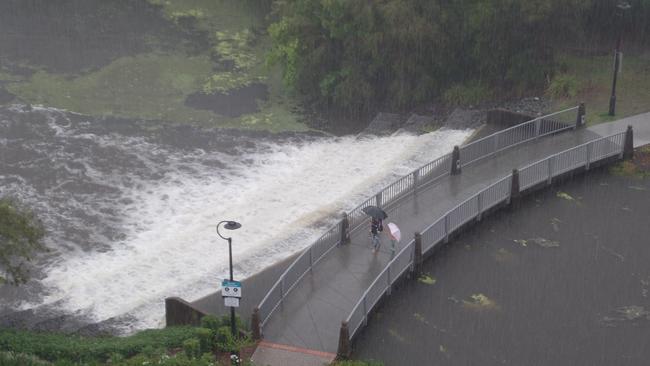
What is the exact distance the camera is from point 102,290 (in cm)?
3111

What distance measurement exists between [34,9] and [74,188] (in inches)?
1174

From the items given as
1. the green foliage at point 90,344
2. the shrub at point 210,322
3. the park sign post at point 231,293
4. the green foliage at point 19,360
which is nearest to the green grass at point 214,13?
the green foliage at point 90,344

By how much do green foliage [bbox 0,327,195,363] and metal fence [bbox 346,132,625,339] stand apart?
5131 millimetres

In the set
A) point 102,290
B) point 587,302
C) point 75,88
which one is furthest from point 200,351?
point 75,88

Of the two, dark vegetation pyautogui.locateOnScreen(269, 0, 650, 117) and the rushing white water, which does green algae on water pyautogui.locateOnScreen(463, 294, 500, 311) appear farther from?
dark vegetation pyautogui.locateOnScreen(269, 0, 650, 117)

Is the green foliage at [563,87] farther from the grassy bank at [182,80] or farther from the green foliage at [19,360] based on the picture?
the green foliage at [19,360]

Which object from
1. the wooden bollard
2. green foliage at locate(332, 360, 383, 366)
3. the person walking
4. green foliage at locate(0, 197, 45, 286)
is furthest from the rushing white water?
green foliage at locate(332, 360, 383, 366)

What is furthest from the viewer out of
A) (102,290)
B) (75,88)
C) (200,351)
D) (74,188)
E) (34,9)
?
(34,9)

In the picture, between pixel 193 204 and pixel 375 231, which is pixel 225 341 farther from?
pixel 193 204

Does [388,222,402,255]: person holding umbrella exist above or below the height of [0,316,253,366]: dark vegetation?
above

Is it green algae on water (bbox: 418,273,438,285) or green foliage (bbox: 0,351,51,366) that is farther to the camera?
green algae on water (bbox: 418,273,438,285)

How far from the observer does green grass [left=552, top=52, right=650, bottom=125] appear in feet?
130

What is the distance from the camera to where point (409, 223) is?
99.8 feet

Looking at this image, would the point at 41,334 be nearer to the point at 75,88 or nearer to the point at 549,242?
the point at 549,242
